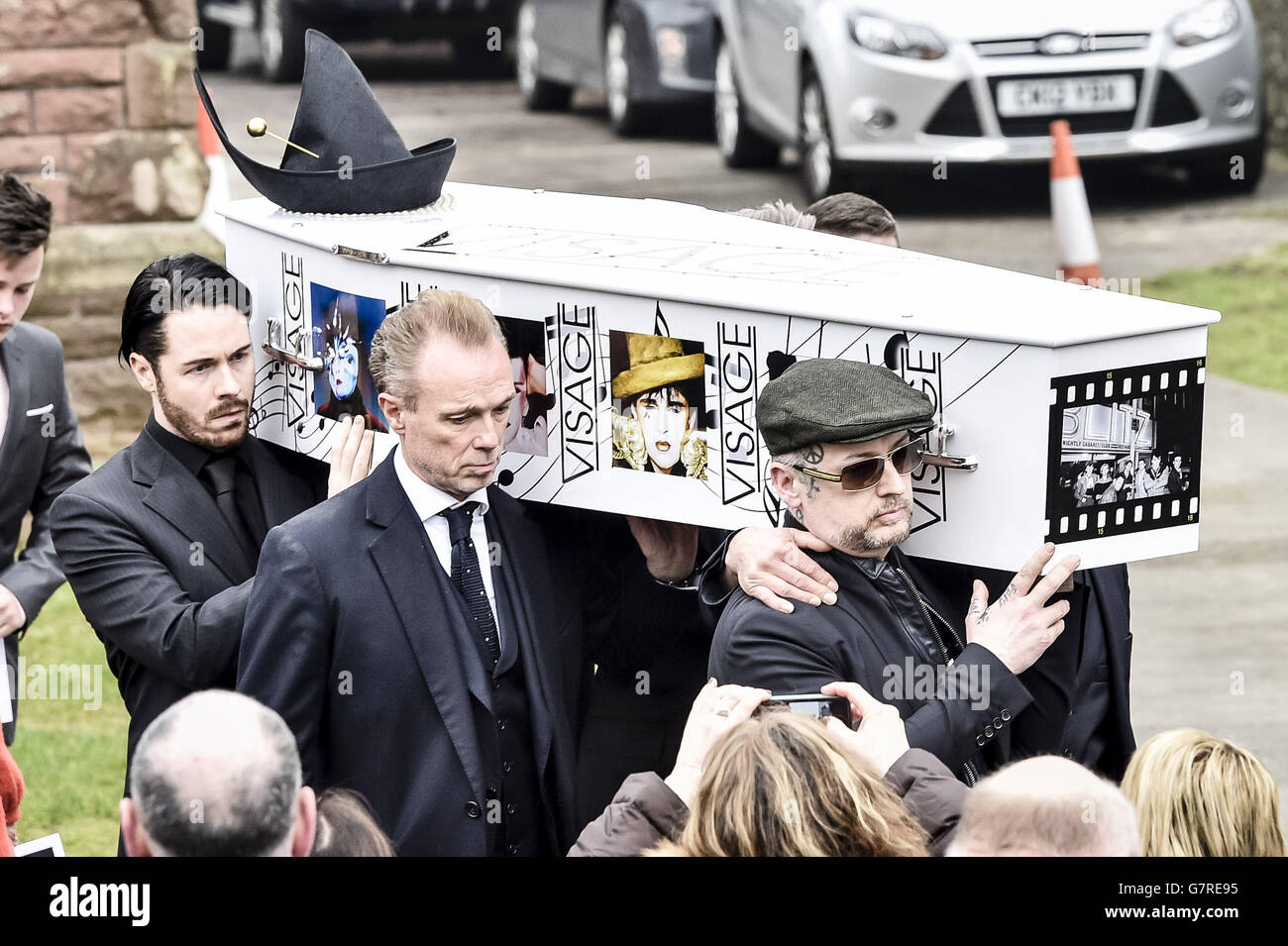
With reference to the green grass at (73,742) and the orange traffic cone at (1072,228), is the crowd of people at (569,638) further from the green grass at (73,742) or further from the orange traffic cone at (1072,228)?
the orange traffic cone at (1072,228)

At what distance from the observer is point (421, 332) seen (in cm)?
384

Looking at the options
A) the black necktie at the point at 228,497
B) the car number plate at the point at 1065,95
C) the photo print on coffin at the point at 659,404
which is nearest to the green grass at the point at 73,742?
the black necktie at the point at 228,497

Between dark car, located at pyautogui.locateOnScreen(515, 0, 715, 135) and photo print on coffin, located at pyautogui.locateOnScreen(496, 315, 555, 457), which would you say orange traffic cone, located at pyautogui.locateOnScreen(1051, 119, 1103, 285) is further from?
photo print on coffin, located at pyautogui.locateOnScreen(496, 315, 555, 457)

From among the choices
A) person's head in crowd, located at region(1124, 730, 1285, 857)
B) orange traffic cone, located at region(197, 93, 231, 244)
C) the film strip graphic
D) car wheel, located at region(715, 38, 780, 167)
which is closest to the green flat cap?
the film strip graphic

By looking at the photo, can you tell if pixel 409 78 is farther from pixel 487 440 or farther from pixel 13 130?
pixel 487 440

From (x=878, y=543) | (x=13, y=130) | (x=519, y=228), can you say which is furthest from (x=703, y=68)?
(x=878, y=543)

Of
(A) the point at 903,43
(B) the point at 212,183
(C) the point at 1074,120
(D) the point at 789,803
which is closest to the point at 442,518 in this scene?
(D) the point at 789,803

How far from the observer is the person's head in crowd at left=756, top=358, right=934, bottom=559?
140 inches

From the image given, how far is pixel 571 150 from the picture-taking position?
14703 millimetres

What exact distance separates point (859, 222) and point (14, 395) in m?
2.18

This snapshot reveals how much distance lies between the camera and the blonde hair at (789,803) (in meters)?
2.89

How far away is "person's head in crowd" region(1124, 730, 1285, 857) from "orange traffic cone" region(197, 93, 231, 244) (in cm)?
555

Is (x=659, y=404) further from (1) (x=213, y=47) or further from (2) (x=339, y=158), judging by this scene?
(1) (x=213, y=47)

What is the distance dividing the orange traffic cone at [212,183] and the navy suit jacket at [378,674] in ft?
14.6
